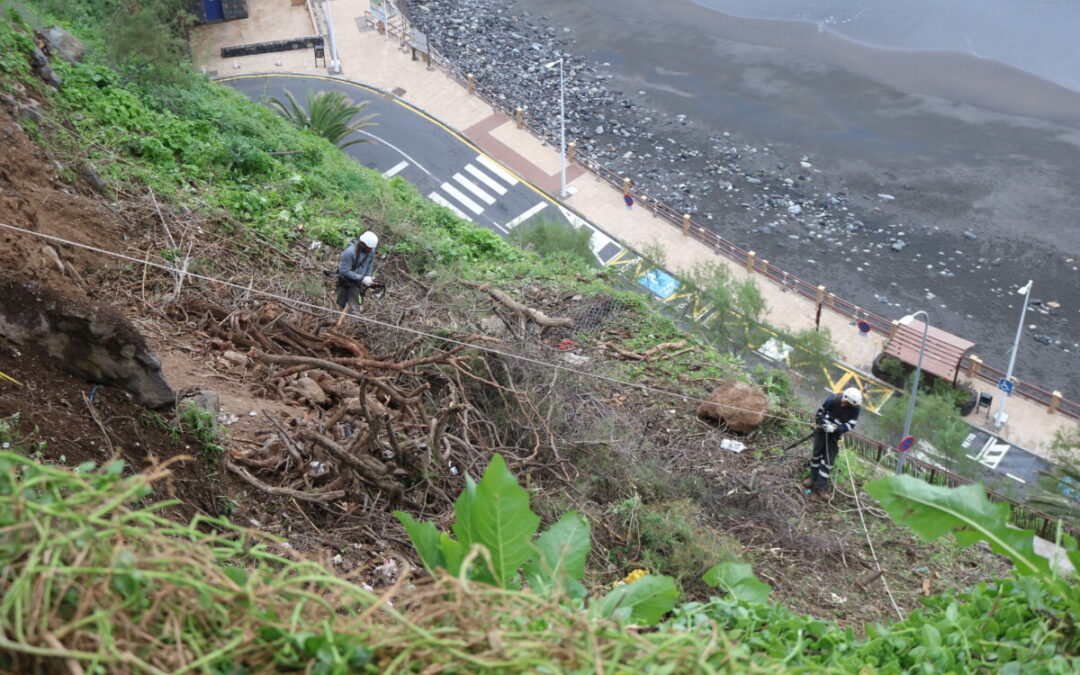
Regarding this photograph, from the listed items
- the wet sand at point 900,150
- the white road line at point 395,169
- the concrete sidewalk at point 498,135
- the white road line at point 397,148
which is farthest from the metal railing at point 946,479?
the white road line at point 397,148

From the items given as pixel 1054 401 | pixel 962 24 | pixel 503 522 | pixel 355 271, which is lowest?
pixel 1054 401

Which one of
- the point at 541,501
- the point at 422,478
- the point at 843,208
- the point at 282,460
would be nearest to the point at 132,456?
the point at 282,460

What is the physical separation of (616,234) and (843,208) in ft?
21.1

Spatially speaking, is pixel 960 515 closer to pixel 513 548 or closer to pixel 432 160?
pixel 513 548

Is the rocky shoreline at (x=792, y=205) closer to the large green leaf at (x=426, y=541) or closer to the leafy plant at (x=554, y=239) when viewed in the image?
the leafy plant at (x=554, y=239)

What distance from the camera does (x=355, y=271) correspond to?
9.12 meters

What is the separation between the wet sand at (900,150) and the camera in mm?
22078

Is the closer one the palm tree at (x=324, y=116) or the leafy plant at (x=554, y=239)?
the leafy plant at (x=554, y=239)

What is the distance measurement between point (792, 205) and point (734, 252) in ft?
10.1

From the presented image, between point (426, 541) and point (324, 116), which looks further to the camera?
point (324, 116)

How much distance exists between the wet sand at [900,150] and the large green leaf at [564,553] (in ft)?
68.8

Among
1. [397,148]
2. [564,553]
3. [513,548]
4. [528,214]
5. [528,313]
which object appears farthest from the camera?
[397,148]

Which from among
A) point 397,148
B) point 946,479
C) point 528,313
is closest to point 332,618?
point 528,313

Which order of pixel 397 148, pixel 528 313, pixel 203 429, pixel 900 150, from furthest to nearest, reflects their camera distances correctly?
pixel 900 150 < pixel 397 148 < pixel 528 313 < pixel 203 429
